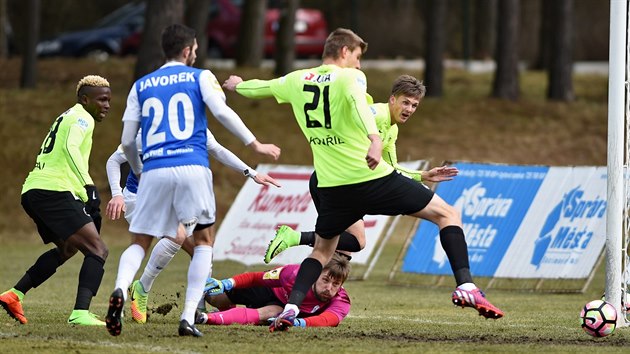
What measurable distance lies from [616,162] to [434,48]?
1989 centimetres

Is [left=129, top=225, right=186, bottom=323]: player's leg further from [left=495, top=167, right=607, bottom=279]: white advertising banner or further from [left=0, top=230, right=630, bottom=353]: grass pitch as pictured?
[left=495, top=167, right=607, bottom=279]: white advertising banner

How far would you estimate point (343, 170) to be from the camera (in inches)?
391

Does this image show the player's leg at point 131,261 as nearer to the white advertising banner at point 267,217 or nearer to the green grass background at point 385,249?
the green grass background at point 385,249

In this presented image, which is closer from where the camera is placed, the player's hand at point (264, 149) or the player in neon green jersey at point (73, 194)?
the player's hand at point (264, 149)

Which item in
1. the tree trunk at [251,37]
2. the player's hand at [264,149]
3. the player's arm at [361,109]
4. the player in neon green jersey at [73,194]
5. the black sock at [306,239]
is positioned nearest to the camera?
the player's hand at [264,149]

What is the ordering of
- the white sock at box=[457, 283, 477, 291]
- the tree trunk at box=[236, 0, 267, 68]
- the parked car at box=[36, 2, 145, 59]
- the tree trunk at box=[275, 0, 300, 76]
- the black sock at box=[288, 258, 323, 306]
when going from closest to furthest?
the white sock at box=[457, 283, 477, 291]
the black sock at box=[288, 258, 323, 306]
the tree trunk at box=[275, 0, 300, 76]
the tree trunk at box=[236, 0, 267, 68]
the parked car at box=[36, 2, 145, 59]

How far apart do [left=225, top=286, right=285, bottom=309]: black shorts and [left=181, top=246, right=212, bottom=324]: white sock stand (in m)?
1.34

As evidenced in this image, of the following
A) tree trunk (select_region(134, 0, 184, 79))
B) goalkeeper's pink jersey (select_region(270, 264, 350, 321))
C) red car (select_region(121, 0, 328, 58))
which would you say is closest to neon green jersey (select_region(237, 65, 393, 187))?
goalkeeper's pink jersey (select_region(270, 264, 350, 321))

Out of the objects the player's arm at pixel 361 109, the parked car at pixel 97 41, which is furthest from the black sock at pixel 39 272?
the parked car at pixel 97 41

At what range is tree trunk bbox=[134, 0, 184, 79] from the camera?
968 inches

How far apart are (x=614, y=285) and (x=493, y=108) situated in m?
20.1

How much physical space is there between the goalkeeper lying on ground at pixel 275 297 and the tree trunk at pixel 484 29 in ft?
97.7

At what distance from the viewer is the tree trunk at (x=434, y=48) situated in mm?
30781

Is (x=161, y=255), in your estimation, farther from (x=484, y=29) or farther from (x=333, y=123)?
(x=484, y=29)
